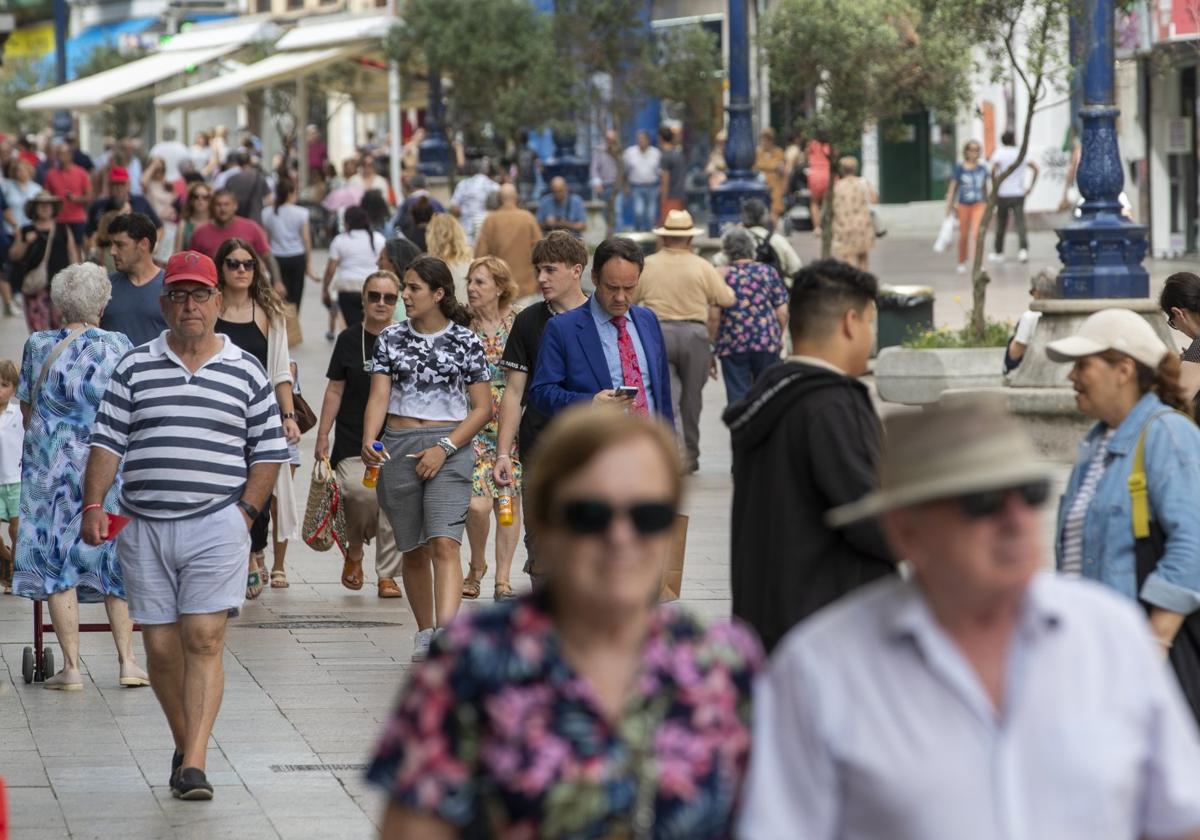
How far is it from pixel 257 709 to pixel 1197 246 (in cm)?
2381

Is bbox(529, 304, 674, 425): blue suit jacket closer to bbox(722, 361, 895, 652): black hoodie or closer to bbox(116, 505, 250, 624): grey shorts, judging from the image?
bbox(116, 505, 250, 624): grey shorts

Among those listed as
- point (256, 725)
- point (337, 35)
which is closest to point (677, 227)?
point (256, 725)

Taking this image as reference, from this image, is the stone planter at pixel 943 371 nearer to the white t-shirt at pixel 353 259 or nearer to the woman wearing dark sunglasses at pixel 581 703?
the white t-shirt at pixel 353 259

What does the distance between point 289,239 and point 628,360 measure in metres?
14.4

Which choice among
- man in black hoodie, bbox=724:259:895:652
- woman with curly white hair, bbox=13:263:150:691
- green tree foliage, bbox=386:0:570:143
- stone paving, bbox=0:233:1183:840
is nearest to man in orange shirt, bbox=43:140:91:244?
green tree foliage, bbox=386:0:570:143

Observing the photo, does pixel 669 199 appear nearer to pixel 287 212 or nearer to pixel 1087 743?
pixel 287 212

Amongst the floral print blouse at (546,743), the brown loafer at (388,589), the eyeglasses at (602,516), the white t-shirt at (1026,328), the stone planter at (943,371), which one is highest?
the eyeglasses at (602,516)

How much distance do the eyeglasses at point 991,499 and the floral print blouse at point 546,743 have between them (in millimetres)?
418

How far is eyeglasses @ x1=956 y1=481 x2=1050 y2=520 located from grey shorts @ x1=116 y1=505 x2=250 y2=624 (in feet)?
13.9

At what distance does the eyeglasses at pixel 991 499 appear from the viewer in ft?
9.82

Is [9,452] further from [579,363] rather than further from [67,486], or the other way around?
[579,363]

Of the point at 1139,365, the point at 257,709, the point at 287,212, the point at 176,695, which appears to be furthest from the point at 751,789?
the point at 287,212

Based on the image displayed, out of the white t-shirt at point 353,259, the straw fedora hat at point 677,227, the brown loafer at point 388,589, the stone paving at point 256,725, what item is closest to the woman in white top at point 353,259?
the white t-shirt at point 353,259

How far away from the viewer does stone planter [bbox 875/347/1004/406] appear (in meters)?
16.8
